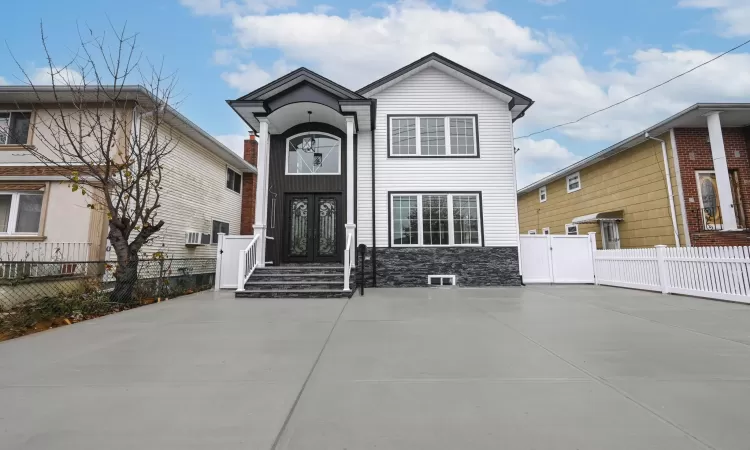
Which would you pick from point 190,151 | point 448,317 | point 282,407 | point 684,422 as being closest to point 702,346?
point 684,422

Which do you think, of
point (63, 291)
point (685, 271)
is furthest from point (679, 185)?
point (63, 291)

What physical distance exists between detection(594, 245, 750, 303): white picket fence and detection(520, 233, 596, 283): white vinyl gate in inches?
19.0

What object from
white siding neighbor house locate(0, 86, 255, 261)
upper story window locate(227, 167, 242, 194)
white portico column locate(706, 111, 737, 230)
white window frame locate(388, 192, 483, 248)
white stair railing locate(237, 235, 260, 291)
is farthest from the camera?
upper story window locate(227, 167, 242, 194)

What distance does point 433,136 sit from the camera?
9375 millimetres

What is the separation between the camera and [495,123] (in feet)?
30.9

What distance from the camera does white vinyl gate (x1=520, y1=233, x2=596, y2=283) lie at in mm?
9367

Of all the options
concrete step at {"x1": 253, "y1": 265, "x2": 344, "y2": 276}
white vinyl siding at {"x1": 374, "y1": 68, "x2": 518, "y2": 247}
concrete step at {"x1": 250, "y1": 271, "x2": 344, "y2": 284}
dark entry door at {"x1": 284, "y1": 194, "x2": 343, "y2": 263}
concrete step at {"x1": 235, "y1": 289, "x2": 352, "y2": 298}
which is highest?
white vinyl siding at {"x1": 374, "y1": 68, "x2": 518, "y2": 247}

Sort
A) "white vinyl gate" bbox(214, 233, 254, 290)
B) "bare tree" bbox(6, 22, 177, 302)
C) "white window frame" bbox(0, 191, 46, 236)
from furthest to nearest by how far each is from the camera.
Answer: "white vinyl gate" bbox(214, 233, 254, 290) → "white window frame" bbox(0, 191, 46, 236) → "bare tree" bbox(6, 22, 177, 302)

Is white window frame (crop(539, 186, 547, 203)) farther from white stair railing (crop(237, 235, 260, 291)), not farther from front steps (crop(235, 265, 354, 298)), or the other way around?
white stair railing (crop(237, 235, 260, 291))

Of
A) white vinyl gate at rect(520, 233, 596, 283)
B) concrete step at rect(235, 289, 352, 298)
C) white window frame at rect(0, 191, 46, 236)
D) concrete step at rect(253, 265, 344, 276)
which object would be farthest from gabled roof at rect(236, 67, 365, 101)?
white vinyl gate at rect(520, 233, 596, 283)

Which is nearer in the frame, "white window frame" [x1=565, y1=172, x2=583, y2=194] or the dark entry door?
the dark entry door

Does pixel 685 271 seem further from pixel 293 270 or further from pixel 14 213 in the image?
pixel 14 213

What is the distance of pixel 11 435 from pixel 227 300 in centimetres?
509

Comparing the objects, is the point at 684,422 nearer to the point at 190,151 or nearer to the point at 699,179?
the point at 699,179
